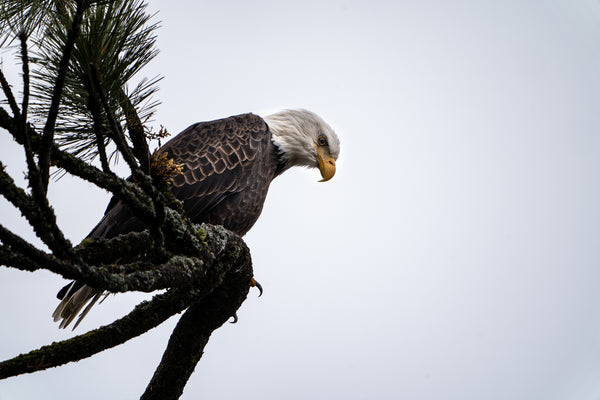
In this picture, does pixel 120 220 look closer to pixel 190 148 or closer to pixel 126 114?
pixel 190 148

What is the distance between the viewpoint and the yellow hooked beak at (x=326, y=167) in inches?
202

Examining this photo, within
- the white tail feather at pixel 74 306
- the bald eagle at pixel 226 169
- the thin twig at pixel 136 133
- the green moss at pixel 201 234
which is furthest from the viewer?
the bald eagle at pixel 226 169

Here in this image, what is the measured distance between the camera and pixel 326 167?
16.9 ft

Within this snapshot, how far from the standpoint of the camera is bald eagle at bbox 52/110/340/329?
3977 millimetres

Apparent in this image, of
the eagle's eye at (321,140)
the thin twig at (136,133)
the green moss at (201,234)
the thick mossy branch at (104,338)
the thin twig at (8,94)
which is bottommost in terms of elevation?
the thick mossy branch at (104,338)

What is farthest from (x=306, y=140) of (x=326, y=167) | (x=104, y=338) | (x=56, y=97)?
(x=56, y=97)

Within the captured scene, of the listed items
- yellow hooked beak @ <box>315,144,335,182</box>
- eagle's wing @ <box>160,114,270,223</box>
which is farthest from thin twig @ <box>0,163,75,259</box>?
yellow hooked beak @ <box>315,144,335,182</box>

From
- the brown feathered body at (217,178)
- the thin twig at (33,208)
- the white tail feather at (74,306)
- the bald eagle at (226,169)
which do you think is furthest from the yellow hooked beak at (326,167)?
the thin twig at (33,208)

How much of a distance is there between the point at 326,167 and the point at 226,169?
3.38ft

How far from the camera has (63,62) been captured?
5.48 ft

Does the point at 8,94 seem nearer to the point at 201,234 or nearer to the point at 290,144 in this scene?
the point at 201,234

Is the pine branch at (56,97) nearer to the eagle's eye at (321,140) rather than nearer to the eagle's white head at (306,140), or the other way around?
the eagle's white head at (306,140)

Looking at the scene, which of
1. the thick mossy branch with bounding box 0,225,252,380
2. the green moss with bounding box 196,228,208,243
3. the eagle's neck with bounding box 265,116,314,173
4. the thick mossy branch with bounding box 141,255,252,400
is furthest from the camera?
the eagle's neck with bounding box 265,116,314,173

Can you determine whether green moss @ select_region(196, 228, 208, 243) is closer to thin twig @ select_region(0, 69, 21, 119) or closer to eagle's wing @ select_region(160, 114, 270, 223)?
thin twig @ select_region(0, 69, 21, 119)
